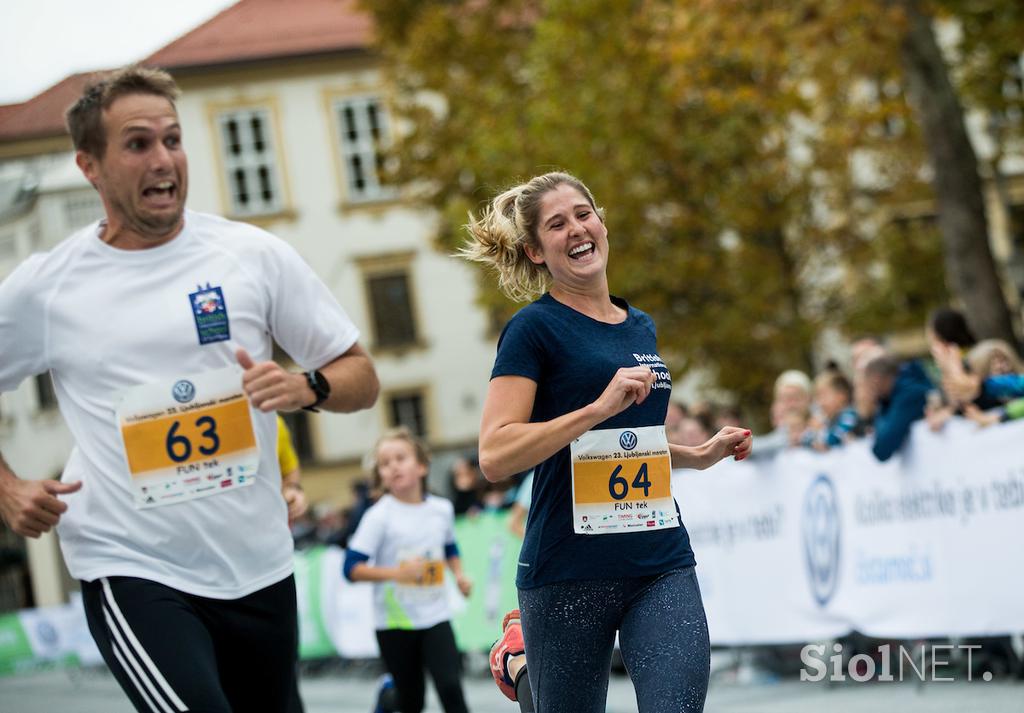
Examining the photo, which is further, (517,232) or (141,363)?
(517,232)

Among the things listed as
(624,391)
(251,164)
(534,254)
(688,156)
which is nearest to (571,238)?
(534,254)

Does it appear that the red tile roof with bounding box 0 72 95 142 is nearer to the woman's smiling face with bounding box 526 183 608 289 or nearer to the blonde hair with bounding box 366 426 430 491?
the woman's smiling face with bounding box 526 183 608 289

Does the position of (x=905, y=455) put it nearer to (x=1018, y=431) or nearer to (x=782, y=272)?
(x=1018, y=431)

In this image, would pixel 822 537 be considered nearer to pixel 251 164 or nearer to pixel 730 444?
pixel 730 444

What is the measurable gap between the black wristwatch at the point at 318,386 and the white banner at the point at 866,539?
17.5 ft

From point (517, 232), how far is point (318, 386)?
2.46 ft

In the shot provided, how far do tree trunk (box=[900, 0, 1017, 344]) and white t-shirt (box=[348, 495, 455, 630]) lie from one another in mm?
8574

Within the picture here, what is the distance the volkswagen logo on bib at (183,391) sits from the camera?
4.54 m

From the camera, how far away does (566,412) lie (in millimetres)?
4520

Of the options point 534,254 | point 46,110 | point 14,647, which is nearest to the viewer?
point 534,254

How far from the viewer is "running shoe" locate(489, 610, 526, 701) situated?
518 centimetres

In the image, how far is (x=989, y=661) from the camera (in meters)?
9.38

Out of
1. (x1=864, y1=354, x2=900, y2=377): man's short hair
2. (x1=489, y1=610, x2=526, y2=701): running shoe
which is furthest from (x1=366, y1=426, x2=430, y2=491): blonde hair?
(x1=489, y1=610, x2=526, y2=701): running shoe

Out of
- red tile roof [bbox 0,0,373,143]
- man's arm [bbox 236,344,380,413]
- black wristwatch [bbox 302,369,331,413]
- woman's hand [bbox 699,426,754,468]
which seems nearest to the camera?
man's arm [bbox 236,344,380,413]
